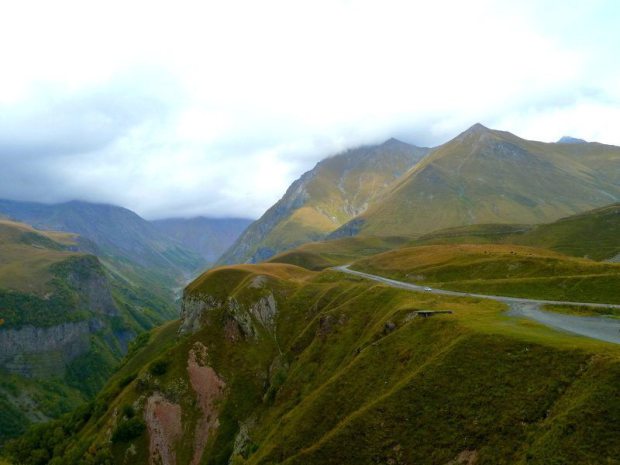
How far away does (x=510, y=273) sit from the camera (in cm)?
9531

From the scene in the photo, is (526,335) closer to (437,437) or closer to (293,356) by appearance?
(437,437)

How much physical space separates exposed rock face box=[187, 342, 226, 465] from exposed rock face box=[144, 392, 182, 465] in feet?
16.0

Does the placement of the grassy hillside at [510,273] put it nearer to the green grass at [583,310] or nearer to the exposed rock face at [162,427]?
the green grass at [583,310]

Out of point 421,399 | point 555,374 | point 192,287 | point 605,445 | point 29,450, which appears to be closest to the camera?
point 605,445

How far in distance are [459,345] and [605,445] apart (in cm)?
1805

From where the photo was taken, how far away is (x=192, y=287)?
141 m

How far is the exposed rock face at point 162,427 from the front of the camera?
88688 mm

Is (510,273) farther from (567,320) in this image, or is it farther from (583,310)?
(567,320)

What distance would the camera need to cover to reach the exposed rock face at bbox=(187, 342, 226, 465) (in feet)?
297

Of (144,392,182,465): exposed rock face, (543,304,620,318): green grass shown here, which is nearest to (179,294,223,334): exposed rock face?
(144,392,182,465): exposed rock face

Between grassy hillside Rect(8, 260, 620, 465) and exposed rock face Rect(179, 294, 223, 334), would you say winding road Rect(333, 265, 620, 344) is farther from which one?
exposed rock face Rect(179, 294, 223, 334)

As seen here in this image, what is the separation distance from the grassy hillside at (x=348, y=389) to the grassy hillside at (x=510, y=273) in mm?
14017

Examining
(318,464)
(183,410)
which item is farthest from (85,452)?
(318,464)

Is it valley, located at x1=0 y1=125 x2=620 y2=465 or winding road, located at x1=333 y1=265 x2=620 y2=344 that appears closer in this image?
valley, located at x1=0 y1=125 x2=620 y2=465
